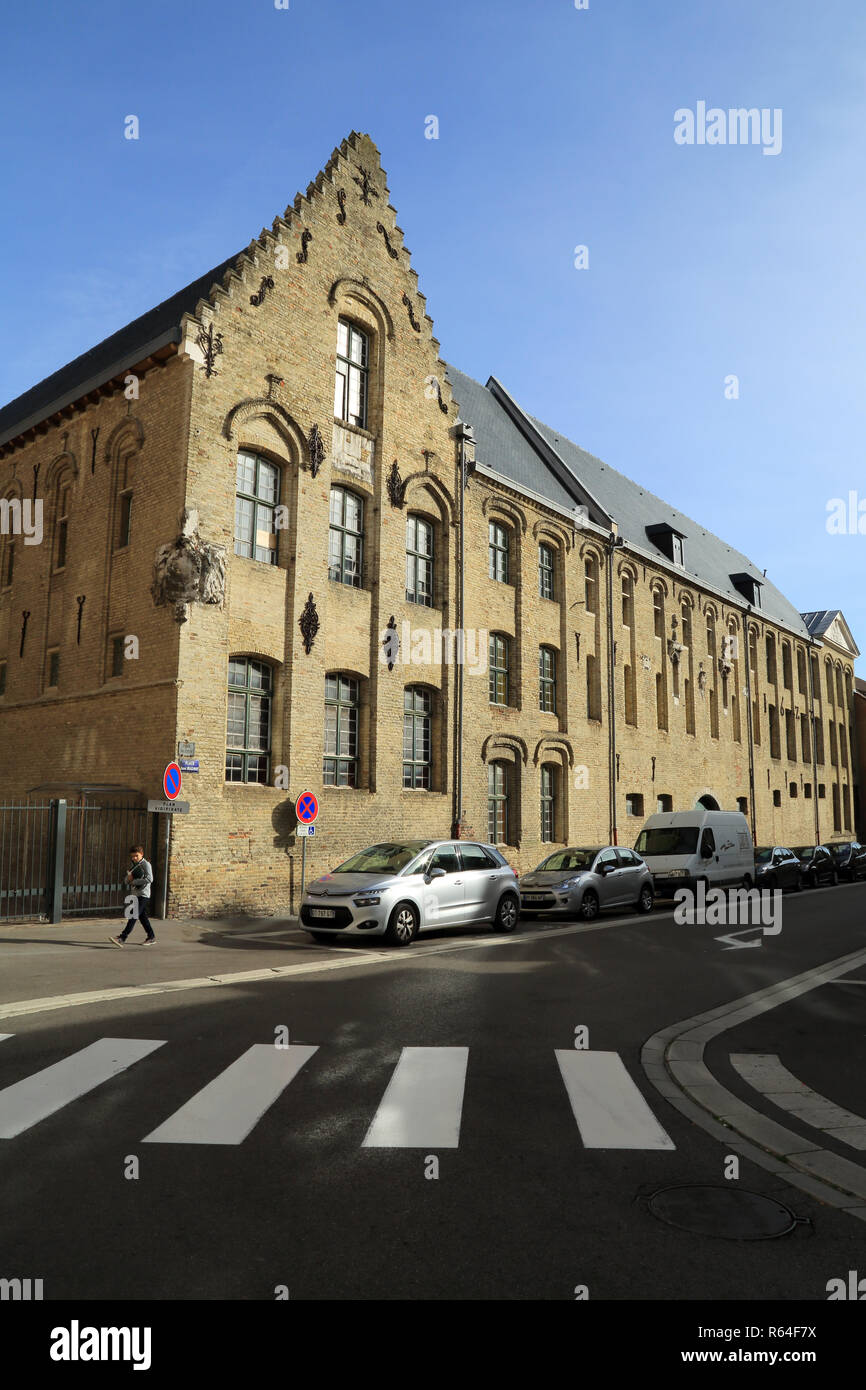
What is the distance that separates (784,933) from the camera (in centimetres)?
1675

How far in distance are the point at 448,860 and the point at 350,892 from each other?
2169 mm

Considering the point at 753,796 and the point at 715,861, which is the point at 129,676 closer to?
the point at 715,861

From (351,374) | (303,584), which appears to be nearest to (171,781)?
(303,584)

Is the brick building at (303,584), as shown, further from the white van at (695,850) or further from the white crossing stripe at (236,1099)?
the white crossing stripe at (236,1099)

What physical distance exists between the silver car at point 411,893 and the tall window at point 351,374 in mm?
10888

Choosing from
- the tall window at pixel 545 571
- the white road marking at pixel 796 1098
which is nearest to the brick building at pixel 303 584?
the tall window at pixel 545 571

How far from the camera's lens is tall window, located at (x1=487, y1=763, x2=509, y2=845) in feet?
83.2

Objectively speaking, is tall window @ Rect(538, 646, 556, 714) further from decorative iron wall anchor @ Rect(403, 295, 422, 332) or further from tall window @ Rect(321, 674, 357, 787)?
decorative iron wall anchor @ Rect(403, 295, 422, 332)

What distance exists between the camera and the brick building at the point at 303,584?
17.9 m

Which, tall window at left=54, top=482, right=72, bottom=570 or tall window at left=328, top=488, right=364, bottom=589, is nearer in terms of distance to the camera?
tall window at left=328, top=488, right=364, bottom=589

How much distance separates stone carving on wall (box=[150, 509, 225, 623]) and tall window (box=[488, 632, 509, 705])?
32.7 feet

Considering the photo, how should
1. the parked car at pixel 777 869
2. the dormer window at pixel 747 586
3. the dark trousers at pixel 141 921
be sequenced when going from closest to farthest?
the dark trousers at pixel 141 921 → the parked car at pixel 777 869 → the dormer window at pixel 747 586

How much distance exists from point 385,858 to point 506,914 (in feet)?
8.53

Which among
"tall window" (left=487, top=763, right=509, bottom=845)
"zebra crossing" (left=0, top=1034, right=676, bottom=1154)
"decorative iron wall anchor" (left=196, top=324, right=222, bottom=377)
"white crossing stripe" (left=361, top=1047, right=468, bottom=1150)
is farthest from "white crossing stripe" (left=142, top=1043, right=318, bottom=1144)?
"tall window" (left=487, top=763, right=509, bottom=845)
